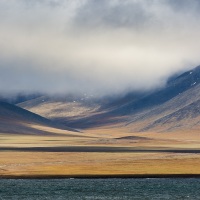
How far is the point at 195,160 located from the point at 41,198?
61.4 m

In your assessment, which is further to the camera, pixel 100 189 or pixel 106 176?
pixel 106 176

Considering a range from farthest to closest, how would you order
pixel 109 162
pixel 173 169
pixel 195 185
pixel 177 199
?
1. pixel 109 162
2. pixel 173 169
3. pixel 195 185
4. pixel 177 199

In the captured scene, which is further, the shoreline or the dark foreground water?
the shoreline

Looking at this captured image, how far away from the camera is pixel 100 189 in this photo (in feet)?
298

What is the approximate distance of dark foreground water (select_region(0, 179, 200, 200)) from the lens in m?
83.0

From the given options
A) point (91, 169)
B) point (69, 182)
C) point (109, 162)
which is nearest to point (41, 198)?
point (69, 182)

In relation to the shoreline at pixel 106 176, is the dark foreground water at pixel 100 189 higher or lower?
lower

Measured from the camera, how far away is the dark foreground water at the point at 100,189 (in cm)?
8300

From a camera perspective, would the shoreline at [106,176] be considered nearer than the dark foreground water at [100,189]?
No

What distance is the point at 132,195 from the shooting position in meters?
83.8

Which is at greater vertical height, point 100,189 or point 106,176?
point 106,176

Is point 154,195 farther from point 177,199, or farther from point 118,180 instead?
point 118,180

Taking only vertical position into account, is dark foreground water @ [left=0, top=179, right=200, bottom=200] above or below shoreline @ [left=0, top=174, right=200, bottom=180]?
below

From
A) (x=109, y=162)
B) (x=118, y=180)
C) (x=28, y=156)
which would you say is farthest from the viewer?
(x=28, y=156)
